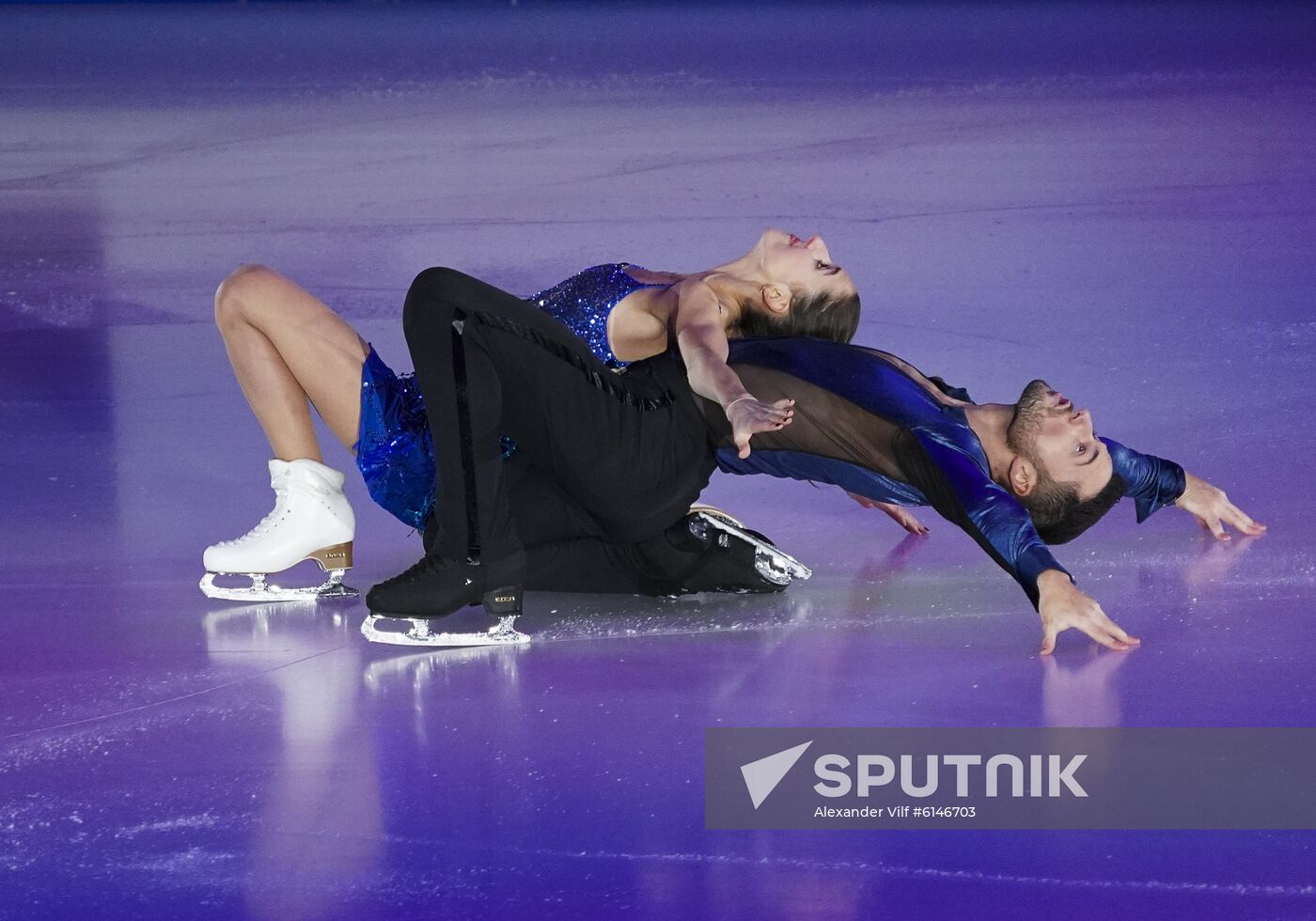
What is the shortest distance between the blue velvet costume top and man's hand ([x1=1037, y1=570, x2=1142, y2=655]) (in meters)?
0.20

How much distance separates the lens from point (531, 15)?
918 centimetres

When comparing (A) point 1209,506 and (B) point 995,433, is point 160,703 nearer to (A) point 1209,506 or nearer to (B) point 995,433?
(B) point 995,433

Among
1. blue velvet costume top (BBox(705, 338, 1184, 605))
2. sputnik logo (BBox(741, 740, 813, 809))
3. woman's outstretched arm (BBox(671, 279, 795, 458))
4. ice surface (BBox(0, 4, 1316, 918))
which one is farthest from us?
blue velvet costume top (BBox(705, 338, 1184, 605))

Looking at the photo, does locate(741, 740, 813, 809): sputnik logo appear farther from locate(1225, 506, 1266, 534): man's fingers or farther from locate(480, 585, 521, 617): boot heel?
locate(1225, 506, 1266, 534): man's fingers

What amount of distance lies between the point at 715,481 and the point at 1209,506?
1.21 meters

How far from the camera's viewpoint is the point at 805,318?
3443 mm

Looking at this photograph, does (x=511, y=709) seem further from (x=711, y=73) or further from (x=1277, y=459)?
(x=711, y=73)

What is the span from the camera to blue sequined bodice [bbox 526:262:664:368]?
3.45m

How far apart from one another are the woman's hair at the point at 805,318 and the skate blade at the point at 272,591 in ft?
3.18

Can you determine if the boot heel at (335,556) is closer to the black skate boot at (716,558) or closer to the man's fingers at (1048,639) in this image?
the black skate boot at (716,558)

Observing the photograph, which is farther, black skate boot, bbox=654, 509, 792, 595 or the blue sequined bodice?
the blue sequined bodice

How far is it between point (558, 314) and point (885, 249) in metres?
2.55

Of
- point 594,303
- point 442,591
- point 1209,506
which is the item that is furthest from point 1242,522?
point 442,591

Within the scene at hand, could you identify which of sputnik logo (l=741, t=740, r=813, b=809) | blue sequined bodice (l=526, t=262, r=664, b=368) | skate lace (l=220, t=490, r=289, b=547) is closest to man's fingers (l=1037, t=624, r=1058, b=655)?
sputnik logo (l=741, t=740, r=813, b=809)
